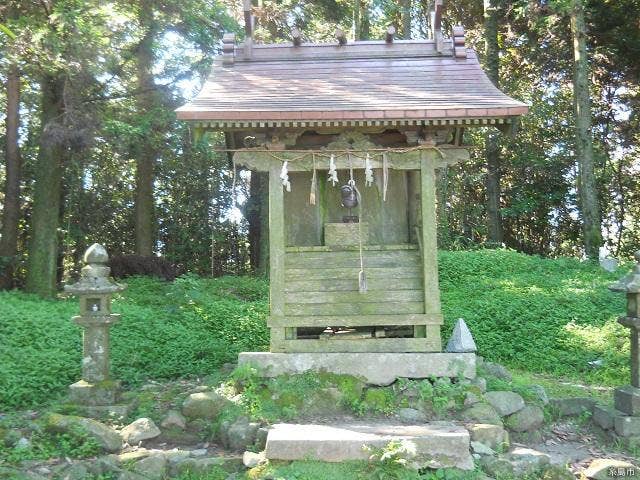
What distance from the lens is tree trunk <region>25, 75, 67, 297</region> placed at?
13078 millimetres

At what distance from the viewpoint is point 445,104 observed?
7141 mm

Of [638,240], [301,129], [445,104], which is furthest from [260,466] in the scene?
[638,240]

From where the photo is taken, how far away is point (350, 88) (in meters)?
7.93

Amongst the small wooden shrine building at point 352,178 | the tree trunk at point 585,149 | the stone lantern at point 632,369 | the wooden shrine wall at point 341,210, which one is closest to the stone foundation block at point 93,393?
the small wooden shrine building at point 352,178

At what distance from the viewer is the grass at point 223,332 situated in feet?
28.5

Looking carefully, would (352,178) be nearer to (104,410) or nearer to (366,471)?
(366,471)

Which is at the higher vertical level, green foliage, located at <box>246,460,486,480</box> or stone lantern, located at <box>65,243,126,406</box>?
stone lantern, located at <box>65,243,126,406</box>

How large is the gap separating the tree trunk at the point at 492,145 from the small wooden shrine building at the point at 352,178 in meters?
11.4

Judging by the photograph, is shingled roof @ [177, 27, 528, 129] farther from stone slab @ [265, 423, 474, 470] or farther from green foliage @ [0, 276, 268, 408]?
green foliage @ [0, 276, 268, 408]

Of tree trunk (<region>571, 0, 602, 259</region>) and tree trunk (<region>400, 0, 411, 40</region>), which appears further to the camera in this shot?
tree trunk (<region>400, 0, 411, 40</region>)

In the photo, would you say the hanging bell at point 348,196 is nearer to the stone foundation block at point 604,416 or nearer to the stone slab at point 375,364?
the stone slab at point 375,364

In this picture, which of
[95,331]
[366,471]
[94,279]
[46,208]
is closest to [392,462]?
[366,471]

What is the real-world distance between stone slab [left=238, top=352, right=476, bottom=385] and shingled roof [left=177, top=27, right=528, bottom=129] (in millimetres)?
2986

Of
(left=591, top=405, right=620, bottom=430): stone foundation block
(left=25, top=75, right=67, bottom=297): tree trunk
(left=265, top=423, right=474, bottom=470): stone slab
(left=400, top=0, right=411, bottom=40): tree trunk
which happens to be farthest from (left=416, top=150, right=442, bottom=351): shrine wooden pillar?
(left=400, top=0, right=411, bottom=40): tree trunk
